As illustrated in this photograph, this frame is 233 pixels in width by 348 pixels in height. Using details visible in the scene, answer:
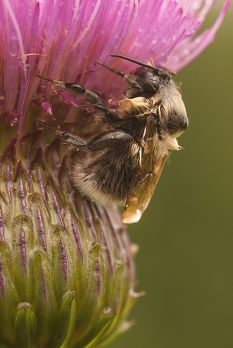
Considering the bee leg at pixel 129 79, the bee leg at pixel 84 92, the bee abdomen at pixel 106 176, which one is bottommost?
the bee abdomen at pixel 106 176

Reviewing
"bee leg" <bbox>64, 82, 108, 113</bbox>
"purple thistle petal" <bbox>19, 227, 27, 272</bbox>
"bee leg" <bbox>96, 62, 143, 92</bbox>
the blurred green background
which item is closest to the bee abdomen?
"bee leg" <bbox>64, 82, 108, 113</bbox>

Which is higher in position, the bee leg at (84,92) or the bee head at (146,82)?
the bee head at (146,82)

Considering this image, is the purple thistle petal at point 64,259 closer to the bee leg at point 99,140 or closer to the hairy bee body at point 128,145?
the hairy bee body at point 128,145

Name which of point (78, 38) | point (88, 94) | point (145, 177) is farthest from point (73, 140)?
point (78, 38)

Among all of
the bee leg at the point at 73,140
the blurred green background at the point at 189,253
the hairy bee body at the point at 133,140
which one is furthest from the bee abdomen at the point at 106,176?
the blurred green background at the point at 189,253

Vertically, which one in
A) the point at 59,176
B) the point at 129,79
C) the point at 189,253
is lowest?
the point at 189,253

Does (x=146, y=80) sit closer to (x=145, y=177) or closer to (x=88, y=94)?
(x=88, y=94)
